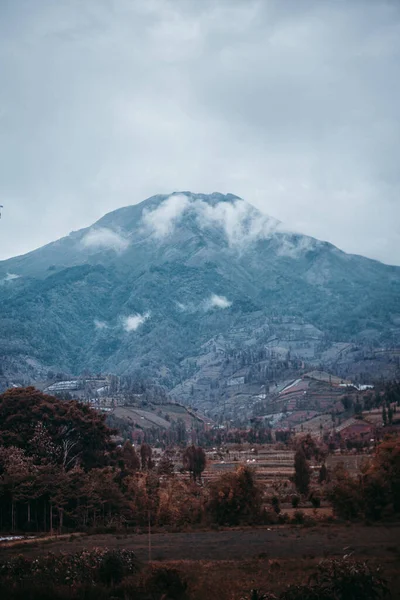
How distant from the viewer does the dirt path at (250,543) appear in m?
32.0

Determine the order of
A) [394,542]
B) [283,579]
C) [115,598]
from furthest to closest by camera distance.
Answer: [394,542], [283,579], [115,598]

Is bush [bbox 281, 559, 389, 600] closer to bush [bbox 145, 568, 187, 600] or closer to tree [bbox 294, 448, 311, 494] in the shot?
bush [bbox 145, 568, 187, 600]

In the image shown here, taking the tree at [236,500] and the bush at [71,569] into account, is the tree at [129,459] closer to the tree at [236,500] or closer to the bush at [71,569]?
the tree at [236,500]

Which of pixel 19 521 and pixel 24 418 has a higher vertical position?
pixel 24 418

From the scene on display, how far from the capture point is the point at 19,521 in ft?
161

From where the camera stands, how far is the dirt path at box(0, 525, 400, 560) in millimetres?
31984

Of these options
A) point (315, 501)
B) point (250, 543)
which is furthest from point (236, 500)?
point (250, 543)

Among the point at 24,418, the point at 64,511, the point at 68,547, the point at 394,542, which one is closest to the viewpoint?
the point at 394,542

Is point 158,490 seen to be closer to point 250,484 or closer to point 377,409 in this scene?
point 250,484

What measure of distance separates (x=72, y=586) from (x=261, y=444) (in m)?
109

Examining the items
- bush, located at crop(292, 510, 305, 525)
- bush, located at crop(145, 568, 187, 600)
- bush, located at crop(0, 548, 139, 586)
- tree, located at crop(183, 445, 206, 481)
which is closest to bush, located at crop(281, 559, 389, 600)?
bush, located at crop(145, 568, 187, 600)

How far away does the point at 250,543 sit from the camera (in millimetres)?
36531

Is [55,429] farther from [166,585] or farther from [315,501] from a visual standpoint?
[166,585]

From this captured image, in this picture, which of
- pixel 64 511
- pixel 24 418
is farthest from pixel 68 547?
pixel 24 418
